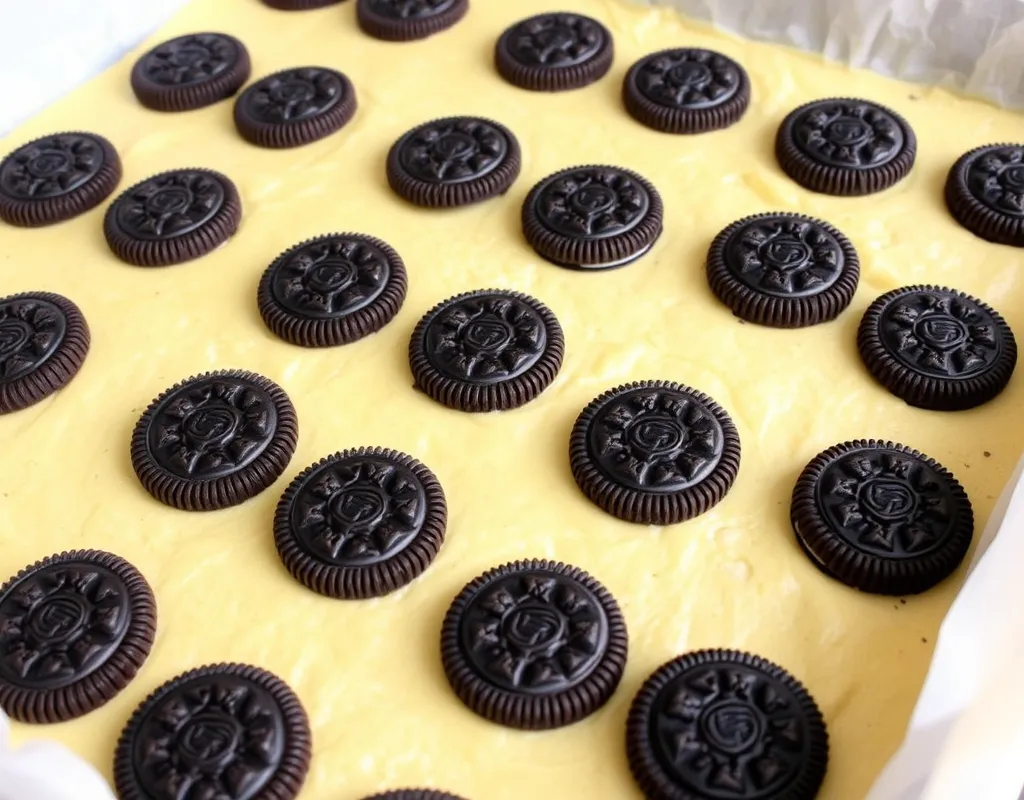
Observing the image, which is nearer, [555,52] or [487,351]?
[487,351]

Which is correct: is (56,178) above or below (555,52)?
below

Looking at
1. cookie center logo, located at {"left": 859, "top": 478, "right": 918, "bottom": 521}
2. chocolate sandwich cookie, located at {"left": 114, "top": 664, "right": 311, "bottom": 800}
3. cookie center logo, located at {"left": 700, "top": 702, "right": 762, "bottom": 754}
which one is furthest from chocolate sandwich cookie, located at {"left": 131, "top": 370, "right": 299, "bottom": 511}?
cookie center logo, located at {"left": 859, "top": 478, "right": 918, "bottom": 521}

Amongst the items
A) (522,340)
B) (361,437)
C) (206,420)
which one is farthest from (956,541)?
(206,420)

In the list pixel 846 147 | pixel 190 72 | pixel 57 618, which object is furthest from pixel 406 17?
pixel 57 618

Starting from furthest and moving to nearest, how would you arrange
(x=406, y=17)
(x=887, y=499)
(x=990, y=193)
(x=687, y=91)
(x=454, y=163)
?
(x=406, y=17), (x=687, y=91), (x=454, y=163), (x=990, y=193), (x=887, y=499)

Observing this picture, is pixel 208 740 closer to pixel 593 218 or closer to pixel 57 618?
pixel 57 618

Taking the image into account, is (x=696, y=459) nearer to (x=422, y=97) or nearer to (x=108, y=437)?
(x=108, y=437)

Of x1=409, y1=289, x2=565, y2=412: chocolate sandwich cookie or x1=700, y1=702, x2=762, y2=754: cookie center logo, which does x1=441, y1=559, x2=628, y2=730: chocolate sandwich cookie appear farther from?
x1=409, y1=289, x2=565, y2=412: chocolate sandwich cookie
